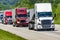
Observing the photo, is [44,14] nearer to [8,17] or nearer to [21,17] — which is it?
[21,17]

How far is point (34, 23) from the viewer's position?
1543 inches

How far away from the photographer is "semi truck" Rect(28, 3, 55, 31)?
37656 millimetres

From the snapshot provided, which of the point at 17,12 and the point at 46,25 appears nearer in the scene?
the point at 46,25

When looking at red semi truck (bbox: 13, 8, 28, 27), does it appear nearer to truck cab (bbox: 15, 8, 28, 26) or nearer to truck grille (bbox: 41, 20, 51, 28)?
truck cab (bbox: 15, 8, 28, 26)

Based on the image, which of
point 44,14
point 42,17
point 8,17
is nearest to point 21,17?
point 44,14

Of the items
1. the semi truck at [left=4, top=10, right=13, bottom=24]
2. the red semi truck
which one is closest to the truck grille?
the red semi truck

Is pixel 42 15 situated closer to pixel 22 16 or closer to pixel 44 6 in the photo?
pixel 44 6

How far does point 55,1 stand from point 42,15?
78.9 meters

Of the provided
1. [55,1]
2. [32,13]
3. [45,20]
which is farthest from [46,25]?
[55,1]

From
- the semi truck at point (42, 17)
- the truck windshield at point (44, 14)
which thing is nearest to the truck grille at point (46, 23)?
the semi truck at point (42, 17)

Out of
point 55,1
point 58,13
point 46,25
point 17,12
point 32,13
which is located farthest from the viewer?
point 55,1

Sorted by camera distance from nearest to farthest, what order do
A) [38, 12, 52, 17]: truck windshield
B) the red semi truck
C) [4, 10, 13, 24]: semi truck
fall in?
1. [38, 12, 52, 17]: truck windshield
2. the red semi truck
3. [4, 10, 13, 24]: semi truck

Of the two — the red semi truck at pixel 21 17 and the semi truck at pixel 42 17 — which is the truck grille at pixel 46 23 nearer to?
the semi truck at pixel 42 17

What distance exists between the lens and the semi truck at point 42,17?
37656mm
